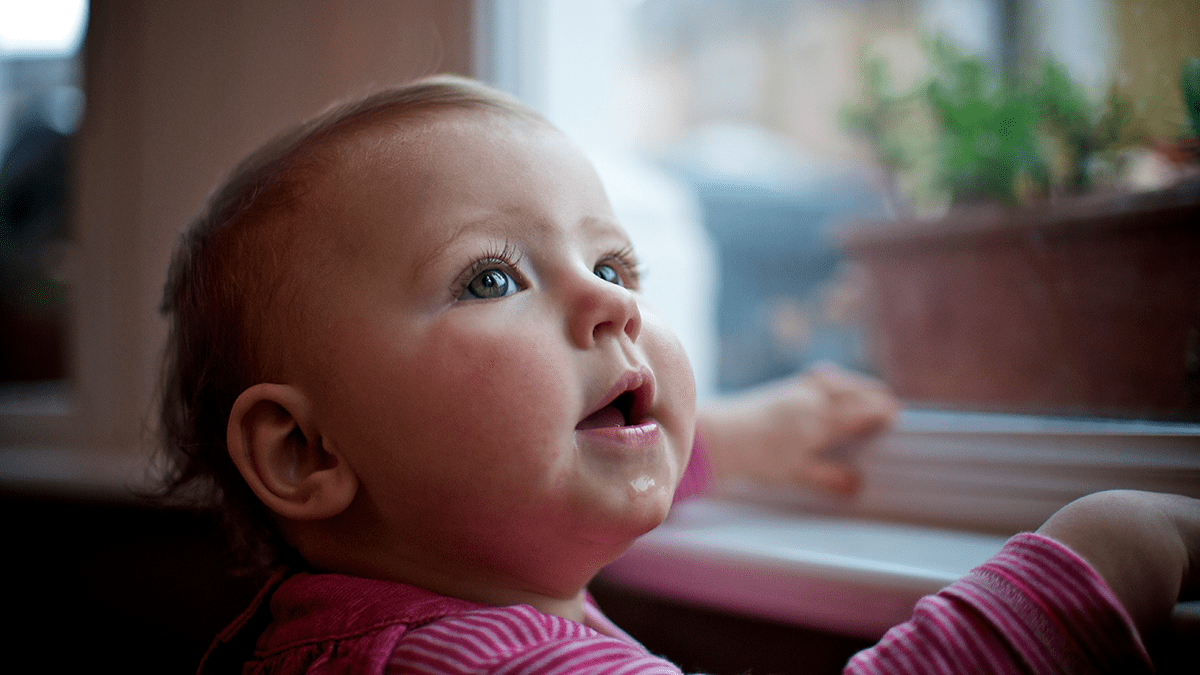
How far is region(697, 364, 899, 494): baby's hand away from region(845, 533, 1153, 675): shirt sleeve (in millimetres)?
368

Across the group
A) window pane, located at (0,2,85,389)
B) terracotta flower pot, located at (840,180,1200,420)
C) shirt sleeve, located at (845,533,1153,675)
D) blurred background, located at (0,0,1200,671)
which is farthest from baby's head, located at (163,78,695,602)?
window pane, located at (0,2,85,389)

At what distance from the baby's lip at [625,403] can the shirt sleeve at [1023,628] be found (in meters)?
0.18

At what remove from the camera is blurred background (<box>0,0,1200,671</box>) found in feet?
2.11

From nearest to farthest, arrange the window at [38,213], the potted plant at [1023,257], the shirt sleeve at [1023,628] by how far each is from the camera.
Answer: the shirt sleeve at [1023,628] → the potted plant at [1023,257] → the window at [38,213]

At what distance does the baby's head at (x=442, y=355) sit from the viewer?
0.42m

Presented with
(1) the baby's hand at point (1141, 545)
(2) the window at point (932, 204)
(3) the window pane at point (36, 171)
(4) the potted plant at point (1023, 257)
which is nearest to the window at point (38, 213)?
(3) the window pane at point (36, 171)

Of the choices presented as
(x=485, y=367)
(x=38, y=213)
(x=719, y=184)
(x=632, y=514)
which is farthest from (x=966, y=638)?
(x=38, y=213)

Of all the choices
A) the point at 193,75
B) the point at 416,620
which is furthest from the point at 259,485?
the point at 193,75

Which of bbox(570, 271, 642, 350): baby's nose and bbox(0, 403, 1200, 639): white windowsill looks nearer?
bbox(570, 271, 642, 350): baby's nose

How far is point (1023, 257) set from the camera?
69cm

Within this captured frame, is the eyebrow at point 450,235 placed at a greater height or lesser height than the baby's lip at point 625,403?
greater

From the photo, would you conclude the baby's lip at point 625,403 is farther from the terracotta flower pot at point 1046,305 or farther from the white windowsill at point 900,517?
the terracotta flower pot at point 1046,305

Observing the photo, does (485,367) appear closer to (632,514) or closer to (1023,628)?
(632,514)

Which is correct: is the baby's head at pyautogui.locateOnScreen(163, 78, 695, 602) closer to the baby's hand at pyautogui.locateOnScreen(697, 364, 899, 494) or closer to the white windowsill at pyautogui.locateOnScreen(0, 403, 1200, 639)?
the white windowsill at pyautogui.locateOnScreen(0, 403, 1200, 639)
